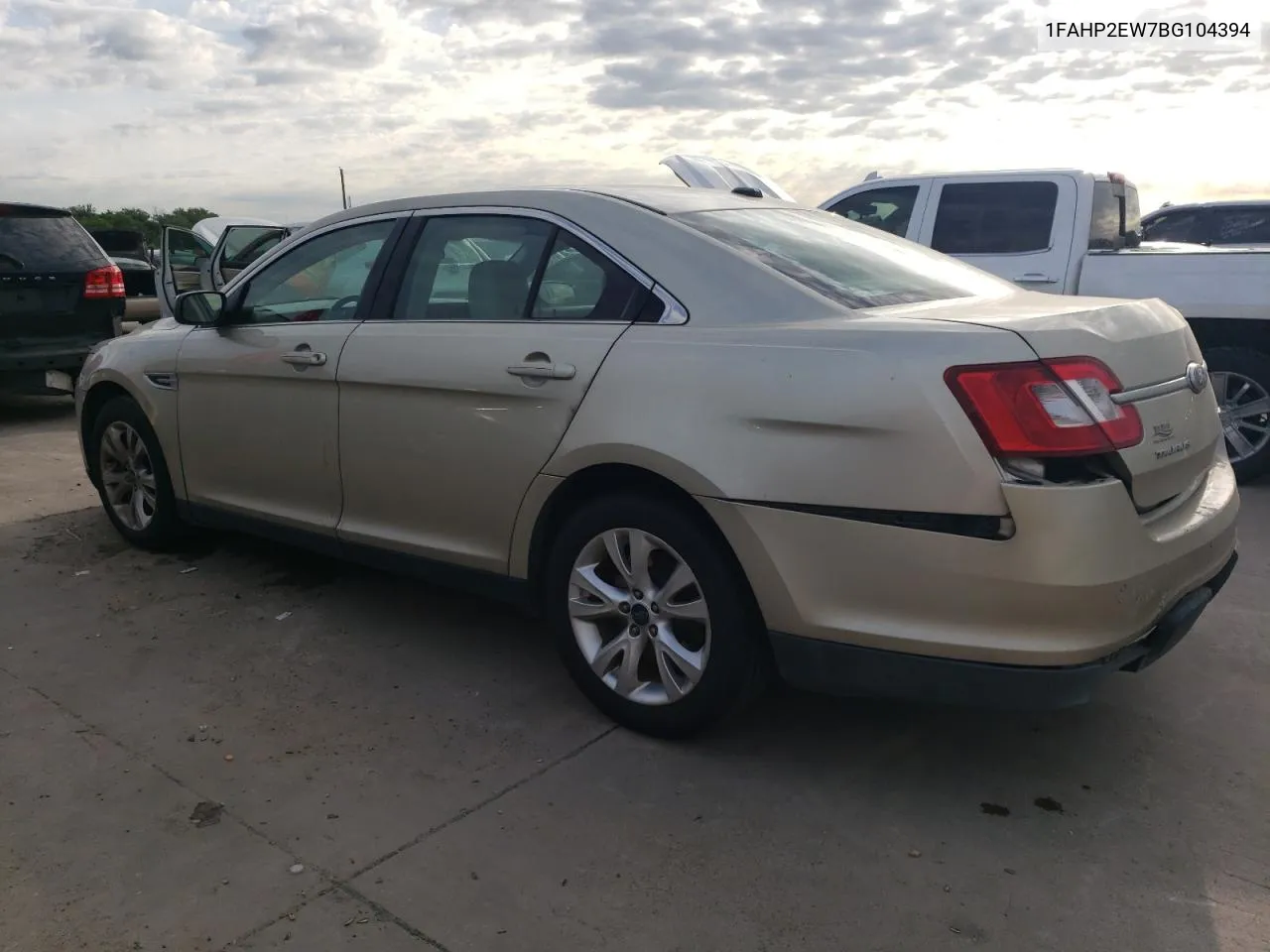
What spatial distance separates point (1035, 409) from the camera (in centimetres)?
252

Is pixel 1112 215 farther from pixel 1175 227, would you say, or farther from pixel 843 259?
pixel 843 259

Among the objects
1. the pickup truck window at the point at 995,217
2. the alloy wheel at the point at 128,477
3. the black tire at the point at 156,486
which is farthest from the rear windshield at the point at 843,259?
the pickup truck window at the point at 995,217

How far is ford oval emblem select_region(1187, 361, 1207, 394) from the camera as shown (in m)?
3.00

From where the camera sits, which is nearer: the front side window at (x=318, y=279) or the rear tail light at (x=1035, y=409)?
the rear tail light at (x=1035, y=409)

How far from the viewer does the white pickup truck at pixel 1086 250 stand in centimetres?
616

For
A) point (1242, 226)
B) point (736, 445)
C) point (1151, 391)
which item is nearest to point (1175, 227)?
point (1242, 226)

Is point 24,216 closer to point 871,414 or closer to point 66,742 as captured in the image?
point 66,742

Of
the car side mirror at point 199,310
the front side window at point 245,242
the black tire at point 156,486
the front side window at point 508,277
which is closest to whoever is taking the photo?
the front side window at point 508,277

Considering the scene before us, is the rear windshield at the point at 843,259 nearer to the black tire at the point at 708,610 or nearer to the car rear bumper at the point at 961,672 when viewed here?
the black tire at the point at 708,610

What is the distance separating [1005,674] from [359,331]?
2483 mm

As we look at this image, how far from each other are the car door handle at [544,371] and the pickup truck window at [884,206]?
5.02 metres

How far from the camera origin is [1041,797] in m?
2.92

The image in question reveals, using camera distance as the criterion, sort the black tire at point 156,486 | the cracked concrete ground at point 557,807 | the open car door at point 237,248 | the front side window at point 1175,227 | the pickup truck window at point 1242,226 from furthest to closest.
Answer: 1. the front side window at point 1175,227
2. the pickup truck window at point 1242,226
3. the open car door at point 237,248
4. the black tire at point 156,486
5. the cracked concrete ground at point 557,807

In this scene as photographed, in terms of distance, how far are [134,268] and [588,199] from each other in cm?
1108
